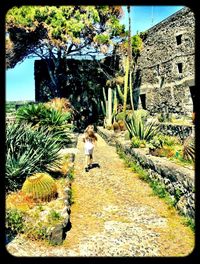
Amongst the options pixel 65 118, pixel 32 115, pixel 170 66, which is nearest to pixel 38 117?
pixel 32 115

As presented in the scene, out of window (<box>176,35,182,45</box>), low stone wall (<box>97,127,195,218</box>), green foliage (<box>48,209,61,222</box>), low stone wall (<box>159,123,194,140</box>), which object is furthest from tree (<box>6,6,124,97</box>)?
green foliage (<box>48,209,61,222</box>)

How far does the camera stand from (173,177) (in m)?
7.07

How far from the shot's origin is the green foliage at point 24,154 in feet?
23.2

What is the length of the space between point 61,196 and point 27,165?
3.18ft

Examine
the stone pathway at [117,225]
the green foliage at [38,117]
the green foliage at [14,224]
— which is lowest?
the stone pathway at [117,225]

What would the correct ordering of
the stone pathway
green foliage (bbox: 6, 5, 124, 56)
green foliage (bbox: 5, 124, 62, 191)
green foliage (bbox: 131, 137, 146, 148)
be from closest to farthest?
the stone pathway < green foliage (bbox: 5, 124, 62, 191) < green foliage (bbox: 131, 137, 146, 148) < green foliage (bbox: 6, 5, 124, 56)

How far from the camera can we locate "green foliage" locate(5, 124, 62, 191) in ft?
23.2

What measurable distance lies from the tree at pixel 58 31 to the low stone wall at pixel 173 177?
11218 millimetres

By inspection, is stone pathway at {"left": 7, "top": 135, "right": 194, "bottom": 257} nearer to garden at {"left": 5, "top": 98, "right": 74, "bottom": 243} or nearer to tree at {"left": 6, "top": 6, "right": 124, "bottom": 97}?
garden at {"left": 5, "top": 98, "right": 74, "bottom": 243}

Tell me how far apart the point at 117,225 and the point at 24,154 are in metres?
2.53

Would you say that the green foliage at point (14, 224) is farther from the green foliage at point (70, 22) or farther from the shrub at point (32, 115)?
the green foliage at point (70, 22)

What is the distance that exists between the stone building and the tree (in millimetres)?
2542

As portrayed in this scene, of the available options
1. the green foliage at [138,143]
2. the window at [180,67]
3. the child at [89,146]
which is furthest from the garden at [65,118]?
the window at [180,67]
